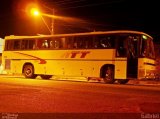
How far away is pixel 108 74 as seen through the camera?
25750 mm

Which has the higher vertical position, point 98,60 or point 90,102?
point 98,60

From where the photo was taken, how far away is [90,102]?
532 inches

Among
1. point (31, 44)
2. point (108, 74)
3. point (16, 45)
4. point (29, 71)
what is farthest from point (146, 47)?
point (16, 45)

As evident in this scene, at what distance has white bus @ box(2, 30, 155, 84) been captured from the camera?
2491 cm

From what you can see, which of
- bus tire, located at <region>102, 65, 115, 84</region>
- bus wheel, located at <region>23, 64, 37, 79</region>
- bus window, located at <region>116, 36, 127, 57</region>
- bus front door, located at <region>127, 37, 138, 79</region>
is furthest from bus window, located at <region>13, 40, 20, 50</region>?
bus front door, located at <region>127, 37, 138, 79</region>

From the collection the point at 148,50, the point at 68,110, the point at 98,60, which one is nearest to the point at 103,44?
the point at 98,60

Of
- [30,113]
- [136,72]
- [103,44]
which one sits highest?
[103,44]

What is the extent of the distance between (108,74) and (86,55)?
2.22 m

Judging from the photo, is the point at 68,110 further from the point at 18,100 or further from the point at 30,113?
the point at 18,100

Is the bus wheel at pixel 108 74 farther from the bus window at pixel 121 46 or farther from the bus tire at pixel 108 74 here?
the bus window at pixel 121 46

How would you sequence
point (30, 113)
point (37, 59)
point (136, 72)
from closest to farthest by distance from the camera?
1. point (30, 113)
2. point (136, 72)
3. point (37, 59)

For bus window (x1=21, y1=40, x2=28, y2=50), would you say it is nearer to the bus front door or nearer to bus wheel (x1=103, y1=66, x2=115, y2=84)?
bus wheel (x1=103, y1=66, x2=115, y2=84)

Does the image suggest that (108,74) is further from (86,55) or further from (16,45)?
(16,45)

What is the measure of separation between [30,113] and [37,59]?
63.7ft
